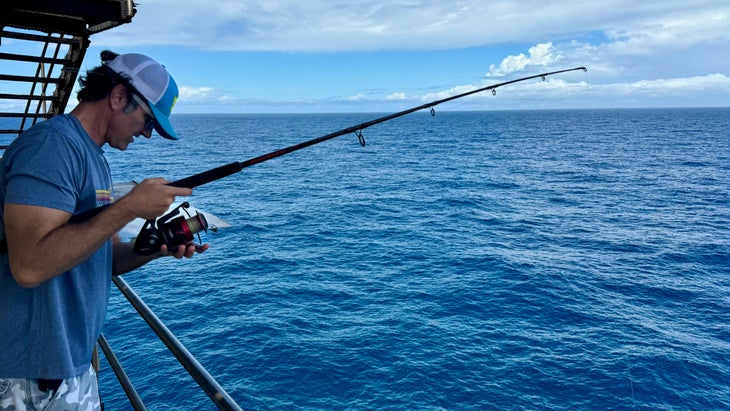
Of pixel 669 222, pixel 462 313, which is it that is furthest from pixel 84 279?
pixel 669 222

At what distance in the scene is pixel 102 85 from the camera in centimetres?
201

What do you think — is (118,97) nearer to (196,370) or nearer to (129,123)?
(129,123)

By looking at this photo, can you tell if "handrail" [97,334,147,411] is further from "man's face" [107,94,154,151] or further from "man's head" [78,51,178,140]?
"man's head" [78,51,178,140]

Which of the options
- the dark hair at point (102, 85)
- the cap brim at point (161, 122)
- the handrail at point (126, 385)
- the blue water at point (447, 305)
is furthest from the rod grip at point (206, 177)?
the blue water at point (447, 305)

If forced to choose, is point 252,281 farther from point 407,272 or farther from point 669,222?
point 669,222

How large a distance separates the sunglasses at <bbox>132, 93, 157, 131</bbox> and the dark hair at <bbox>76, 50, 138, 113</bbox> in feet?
0.05

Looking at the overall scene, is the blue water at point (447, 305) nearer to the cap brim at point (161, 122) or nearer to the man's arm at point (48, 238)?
the cap brim at point (161, 122)

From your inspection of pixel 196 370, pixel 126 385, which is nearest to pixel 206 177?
pixel 196 370

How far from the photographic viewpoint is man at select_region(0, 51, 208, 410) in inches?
62.5

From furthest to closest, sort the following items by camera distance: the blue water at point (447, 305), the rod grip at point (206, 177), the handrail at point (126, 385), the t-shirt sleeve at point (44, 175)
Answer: the blue water at point (447, 305), the handrail at point (126, 385), the rod grip at point (206, 177), the t-shirt sleeve at point (44, 175)

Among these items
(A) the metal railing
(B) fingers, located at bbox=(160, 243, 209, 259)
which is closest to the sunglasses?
(B) fingers, located at bbox=(160, 243, 209, 259)

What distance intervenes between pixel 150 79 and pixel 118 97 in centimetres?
16

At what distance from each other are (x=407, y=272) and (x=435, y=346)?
8.41 m

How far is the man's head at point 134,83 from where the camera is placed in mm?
2008
